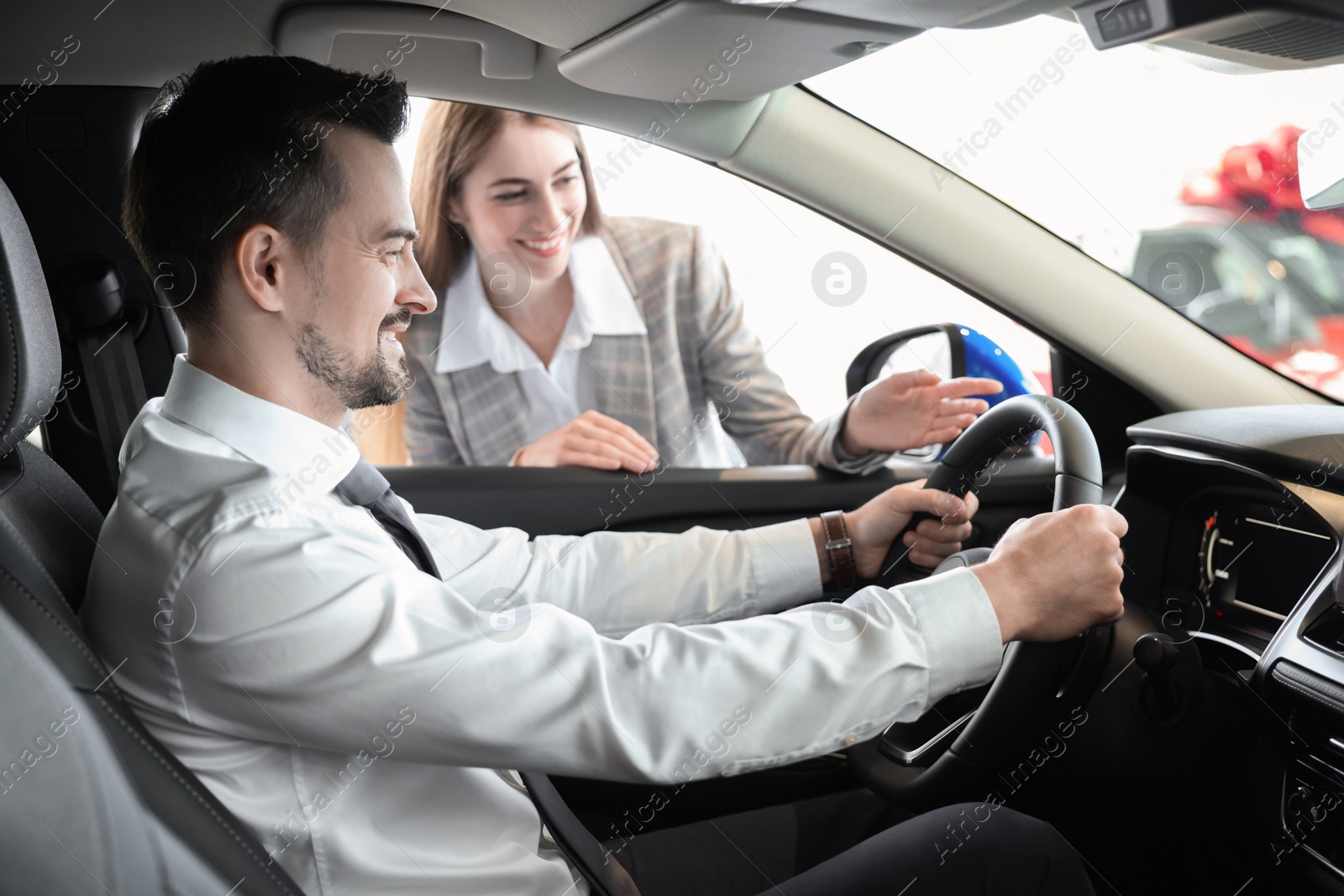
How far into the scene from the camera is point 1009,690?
104cm

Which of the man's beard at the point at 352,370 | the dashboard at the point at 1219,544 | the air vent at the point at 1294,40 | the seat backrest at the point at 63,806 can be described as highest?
the man's beard at the point at 352,370

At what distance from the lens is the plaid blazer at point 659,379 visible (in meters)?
2.29

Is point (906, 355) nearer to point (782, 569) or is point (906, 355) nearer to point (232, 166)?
point (782, 569)

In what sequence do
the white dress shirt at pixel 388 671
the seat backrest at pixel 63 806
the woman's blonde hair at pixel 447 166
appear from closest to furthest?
the seat backrest at pixel 63 806
the white dress shirt at pixel 388 671
the woman's blonde hair at pixel 447 166

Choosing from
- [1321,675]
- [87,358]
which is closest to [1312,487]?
[1321,675]

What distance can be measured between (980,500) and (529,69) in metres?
1.02

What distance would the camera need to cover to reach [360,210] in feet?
3.56

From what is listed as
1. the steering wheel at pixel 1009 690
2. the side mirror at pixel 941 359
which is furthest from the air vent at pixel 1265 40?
the side mirror at pixel 941 359

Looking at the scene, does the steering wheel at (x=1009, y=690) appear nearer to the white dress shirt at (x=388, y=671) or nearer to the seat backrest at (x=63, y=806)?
the white dress shirt at (x=388, y=671)

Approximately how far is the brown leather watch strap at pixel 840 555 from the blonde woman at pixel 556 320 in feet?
1.91

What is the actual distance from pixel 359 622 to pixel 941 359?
1432 millimetres

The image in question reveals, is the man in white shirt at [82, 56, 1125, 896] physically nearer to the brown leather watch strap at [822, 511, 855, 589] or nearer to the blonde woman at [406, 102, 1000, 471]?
the brown leather watch strap at [822, 511, 855, 589]

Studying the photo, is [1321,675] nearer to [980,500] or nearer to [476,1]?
[980,500]

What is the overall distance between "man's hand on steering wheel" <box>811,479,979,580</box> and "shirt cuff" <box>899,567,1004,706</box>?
1.42 feet
